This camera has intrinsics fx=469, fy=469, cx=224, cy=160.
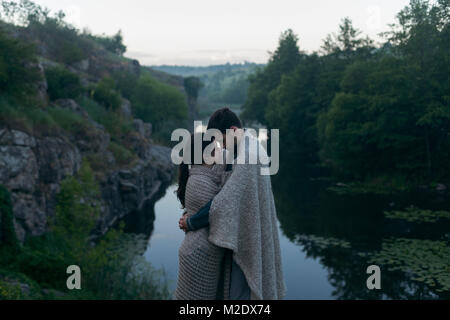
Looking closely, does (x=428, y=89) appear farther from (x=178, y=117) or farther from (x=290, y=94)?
(x=178, y=117)

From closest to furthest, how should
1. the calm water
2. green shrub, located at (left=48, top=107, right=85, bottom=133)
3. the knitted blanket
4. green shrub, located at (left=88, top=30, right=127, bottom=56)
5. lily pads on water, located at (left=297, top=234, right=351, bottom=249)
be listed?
the knitted blanket, the calm water, lily pads on water, located at (left=297, top=234, right=351, bottom=249), green shrub, located at (left=48, top=107, right=85, bottom=133), green shrub, located at (left=88, top=30, right=127, bottom=56)

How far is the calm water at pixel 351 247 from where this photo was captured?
11.6 metres

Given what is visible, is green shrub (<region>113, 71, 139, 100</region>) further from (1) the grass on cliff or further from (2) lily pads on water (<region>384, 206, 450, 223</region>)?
(1) the grass on cliff

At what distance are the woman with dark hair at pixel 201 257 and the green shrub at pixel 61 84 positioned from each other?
19141 mm

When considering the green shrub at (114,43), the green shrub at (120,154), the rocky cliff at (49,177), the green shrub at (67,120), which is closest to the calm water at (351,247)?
the rocky cliff at (49,177)

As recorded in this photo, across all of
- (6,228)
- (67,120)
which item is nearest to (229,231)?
(6,228)

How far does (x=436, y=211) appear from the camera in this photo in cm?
1781

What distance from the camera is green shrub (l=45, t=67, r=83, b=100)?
69.0ft

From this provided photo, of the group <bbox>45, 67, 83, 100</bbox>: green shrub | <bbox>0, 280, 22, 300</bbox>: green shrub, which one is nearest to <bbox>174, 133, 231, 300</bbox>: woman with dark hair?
<bbox>0, 280, 22, 300</bbox>: green shrub

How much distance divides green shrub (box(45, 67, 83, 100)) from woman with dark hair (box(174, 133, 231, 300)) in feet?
62.8

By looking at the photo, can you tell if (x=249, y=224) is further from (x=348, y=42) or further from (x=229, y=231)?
(x=348, y=42)

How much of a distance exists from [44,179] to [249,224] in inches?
462

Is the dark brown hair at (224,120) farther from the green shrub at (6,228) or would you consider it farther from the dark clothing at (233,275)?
the green shrub at (6,228)
